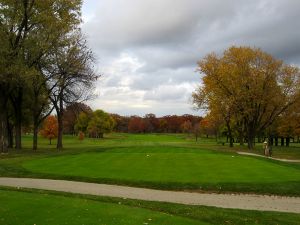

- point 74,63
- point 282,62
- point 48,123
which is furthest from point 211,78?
point 48,123

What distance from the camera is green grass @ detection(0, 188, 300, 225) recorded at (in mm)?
12203

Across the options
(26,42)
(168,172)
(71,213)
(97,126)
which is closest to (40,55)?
(26,42)

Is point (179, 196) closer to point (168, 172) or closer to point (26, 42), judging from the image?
point (168, 172)

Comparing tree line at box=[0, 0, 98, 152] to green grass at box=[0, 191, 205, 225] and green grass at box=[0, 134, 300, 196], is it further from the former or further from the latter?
green grass at box=[0, 191, 205, 225]

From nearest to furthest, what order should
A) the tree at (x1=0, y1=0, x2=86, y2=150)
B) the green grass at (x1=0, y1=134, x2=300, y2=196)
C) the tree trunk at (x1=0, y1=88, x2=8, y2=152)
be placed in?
the green grass at (x1=0, y1=134, x2=300, y2=196) < the tree at (x1=0, y1=0, x2=86, y2=150) < the tree trunk at (x1=0, y1=88, x2=8, y2=152)

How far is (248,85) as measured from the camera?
60156 mm

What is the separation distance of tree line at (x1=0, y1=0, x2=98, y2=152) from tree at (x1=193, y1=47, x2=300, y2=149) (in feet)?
71.7

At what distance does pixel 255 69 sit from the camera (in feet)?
199

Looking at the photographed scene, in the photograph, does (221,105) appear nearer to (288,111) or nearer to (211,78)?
(211,78)

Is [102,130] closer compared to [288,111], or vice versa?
[288,111]

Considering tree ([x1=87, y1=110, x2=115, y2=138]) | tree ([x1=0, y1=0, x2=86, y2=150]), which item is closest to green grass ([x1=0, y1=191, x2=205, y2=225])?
tree ([x1=0, y1=0, x2=86, y2=150])

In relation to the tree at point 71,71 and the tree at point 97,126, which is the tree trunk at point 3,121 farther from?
the tree at point 97,126

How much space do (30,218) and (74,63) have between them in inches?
1292

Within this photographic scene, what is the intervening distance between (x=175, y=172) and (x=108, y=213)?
36.0 feet
